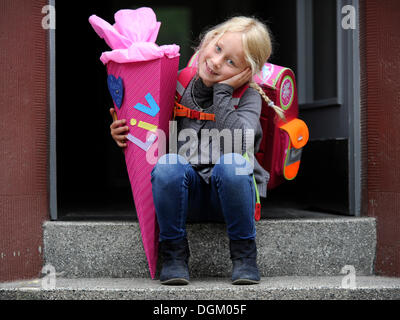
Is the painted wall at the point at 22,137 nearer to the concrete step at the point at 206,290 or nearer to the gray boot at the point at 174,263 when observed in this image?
Result: the concrete step at the point at 206,290

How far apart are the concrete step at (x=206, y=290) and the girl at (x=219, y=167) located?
73 millimetres

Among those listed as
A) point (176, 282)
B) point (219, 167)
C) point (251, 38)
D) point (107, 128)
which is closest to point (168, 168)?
point (219, 167)

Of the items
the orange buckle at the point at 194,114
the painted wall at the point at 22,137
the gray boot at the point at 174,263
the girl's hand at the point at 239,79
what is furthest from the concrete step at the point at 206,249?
the girl's hand at the point at 239,79

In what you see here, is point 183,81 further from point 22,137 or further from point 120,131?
point 22,137

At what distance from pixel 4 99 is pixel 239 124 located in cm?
101

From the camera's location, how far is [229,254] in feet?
7.55

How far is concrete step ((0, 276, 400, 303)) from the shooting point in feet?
6.53

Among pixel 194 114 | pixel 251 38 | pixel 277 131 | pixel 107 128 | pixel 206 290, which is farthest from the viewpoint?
pixel 107 128

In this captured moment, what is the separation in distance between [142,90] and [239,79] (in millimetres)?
394

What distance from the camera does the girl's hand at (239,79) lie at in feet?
7.06

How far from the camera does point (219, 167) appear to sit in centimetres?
203

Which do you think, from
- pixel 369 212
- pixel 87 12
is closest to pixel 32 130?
pixel 369 212

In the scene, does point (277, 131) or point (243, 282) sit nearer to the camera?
point (243, 282)

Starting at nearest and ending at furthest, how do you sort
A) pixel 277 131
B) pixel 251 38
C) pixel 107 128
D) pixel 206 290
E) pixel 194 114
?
pixel 206 290 < pixel 251 38 < pixel 194 114 < pixel 277 131 < pixel 107 128
